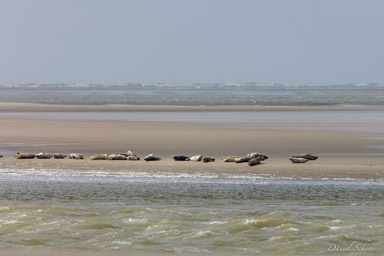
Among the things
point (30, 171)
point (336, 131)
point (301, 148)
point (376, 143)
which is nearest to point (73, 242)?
point (30, 171)

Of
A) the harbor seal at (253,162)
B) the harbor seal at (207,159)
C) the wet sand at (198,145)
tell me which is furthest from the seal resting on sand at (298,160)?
the harbor seal at (207,159)

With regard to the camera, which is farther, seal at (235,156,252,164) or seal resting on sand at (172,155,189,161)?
seal resting on sand at (172,155,189,161)

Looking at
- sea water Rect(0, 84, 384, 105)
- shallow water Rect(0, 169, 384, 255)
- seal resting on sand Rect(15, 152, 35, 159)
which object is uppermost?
sea water Rect(0, 84, 384, 105)

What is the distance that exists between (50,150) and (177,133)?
25.0 feet

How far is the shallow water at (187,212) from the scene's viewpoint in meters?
9.65

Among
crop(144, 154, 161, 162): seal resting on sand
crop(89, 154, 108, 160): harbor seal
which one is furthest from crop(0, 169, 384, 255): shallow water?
crop(89, 154, 108, 160): harbor seal

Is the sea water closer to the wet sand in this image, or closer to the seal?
the wet sand

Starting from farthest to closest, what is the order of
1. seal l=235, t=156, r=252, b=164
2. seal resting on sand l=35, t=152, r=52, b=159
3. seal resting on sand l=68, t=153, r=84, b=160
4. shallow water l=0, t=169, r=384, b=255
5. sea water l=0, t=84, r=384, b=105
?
sea water l=0, t=84, r=384, b=105 → seal resting on sand l=35, t=152, r=52, b=159 → seal resting on sand l=68, t=153, r=84, b=160 → seal l=235, t=156, r=252, b=164 → shallow water l=0, t=169, r=384, b=255

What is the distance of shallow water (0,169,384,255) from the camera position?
9648mm

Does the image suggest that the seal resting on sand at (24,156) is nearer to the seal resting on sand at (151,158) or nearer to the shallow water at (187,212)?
the shallow water at (187,212)

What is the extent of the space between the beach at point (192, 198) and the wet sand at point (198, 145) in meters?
0.05

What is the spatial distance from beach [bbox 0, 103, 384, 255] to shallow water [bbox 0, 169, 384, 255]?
2 cm

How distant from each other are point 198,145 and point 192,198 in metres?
9.88

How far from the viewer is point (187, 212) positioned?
39.0 feet
